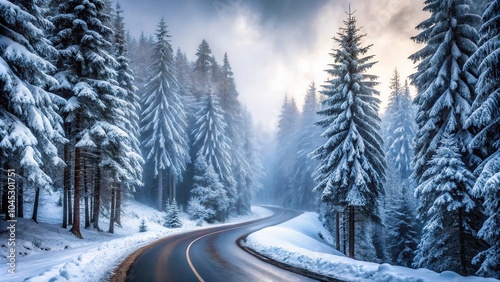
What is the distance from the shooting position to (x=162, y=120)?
118ft

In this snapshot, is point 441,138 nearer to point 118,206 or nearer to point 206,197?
point 118,206

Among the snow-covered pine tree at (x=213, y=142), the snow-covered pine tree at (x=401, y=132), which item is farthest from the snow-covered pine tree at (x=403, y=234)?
the snow-covered pine tree at (x=213, y=142)

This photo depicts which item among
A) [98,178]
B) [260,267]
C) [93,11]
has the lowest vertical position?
[260,267]

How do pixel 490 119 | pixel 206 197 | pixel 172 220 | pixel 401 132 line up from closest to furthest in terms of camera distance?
pixel 490 119
pixel 172 220
pixel 206 197
pixel 401 132

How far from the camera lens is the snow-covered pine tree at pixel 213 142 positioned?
40.9 meters

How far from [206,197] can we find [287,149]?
120 feet

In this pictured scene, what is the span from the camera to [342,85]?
2066 centimetres

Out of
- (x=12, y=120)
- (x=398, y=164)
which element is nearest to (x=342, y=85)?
(x=12, y=120)

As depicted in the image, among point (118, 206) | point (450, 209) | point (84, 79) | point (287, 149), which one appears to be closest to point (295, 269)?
point (450, 209)

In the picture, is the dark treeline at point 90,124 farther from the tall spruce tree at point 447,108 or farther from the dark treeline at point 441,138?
the tall spruce tree at point 447,108

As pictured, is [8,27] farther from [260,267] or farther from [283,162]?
[283,162]

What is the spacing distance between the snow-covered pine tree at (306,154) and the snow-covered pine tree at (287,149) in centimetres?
277

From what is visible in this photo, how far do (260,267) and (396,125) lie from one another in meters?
45.9

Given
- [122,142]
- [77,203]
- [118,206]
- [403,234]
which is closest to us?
[77,203]
